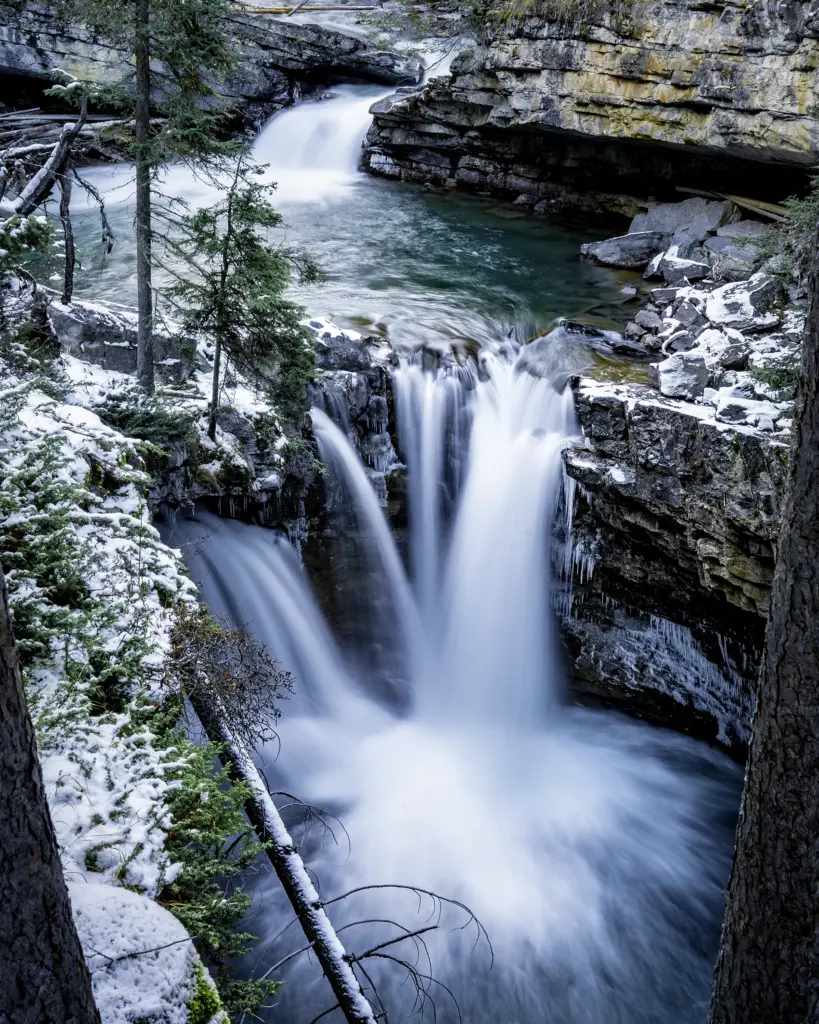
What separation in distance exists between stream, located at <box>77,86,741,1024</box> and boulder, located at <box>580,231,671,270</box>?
2.40 meters

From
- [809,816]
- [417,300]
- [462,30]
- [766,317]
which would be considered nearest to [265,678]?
[809,816]

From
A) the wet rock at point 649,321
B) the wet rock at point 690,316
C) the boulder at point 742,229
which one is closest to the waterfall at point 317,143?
the boulder at point 742,229

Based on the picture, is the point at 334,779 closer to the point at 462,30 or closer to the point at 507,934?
the point at 507,934

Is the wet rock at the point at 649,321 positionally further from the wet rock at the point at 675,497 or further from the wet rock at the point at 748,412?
the wet rock at the point at 748,412

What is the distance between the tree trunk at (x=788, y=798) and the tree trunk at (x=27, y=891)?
308 centimetres

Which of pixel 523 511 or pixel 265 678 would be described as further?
pixel 523 511

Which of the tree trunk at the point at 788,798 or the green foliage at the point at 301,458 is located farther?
the green foliage at the point at 301,458

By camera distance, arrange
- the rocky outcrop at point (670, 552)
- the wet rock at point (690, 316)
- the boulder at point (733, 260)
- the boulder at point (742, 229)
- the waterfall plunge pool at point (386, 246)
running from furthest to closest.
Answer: the boulder at point (742, 229), the waterfall plunge pool at point (386, 246), the boulder at point (733, 260), the wet rock at point (690, 316), the rocky outcrop at point (670, 552)

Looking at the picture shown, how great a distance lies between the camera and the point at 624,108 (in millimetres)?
15906

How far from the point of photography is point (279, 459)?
9.93 meters

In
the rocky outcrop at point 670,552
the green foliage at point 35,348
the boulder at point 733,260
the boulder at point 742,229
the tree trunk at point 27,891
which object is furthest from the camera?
the boulder at point 742,229

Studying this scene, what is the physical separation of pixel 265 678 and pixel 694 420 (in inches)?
244

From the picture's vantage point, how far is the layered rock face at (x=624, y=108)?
44.5 feet

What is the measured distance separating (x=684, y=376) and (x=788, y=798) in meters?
7.21
